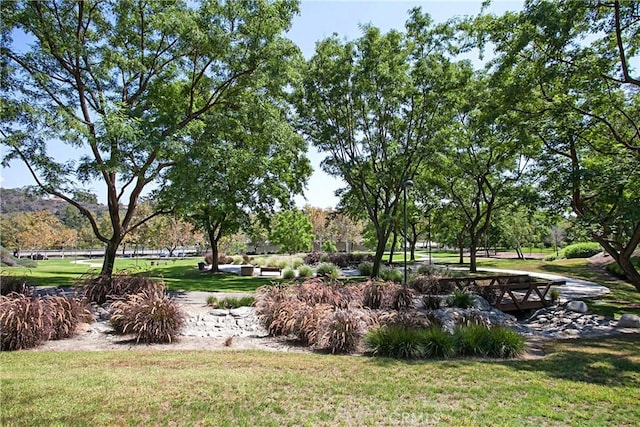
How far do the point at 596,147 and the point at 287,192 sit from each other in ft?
43.3

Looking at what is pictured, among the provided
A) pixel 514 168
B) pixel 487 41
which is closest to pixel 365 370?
pixel 487 41

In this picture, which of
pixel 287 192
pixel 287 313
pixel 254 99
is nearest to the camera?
pixel 287 313

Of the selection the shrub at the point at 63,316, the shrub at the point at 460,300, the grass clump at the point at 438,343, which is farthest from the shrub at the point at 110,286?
the shrub at the point at 460,300

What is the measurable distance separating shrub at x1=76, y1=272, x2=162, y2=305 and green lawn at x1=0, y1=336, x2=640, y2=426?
3.84m

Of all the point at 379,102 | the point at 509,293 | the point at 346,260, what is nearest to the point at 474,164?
the point at 379,102

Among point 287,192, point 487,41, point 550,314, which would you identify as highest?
point 487,41

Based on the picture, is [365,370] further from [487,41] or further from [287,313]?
[487,41]

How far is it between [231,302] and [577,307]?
1092cm

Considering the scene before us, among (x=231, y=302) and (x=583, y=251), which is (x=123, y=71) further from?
(x=583, y=251)

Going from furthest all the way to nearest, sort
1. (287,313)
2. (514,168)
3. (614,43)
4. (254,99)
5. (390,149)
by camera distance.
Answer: (514,168) → (390,149) → (254,99) → (614,43) → (287,313)

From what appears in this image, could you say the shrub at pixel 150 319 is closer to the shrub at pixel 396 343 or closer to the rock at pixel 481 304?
the shrub at pixel 396 343

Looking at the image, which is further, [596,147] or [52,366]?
[596,147]

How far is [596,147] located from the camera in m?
12.0

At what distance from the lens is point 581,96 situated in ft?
36.4
